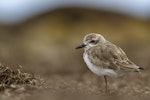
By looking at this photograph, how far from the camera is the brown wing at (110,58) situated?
41.2ft

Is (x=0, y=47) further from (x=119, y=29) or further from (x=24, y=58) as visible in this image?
(x=119, y=29)

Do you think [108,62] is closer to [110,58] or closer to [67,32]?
[110,58]

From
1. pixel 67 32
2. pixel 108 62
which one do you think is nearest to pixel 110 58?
pixel 108 62

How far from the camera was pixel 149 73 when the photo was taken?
1727 cm

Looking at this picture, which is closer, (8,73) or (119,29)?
(8,73)

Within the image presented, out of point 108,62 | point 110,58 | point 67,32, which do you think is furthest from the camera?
point 67,32

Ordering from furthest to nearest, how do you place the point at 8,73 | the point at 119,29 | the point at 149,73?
the point at 119,29
the point at 149,73
the point at 8,73

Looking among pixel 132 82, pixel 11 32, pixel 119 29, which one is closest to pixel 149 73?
pixel 132 82

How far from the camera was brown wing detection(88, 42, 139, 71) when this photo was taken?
1256 centimetres

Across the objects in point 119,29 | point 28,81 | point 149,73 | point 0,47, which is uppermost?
point 119,29

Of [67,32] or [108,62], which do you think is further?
[67,32]

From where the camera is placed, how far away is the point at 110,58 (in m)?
12.7

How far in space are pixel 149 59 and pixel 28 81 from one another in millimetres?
10089

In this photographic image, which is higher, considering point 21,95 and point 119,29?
point 119,29
